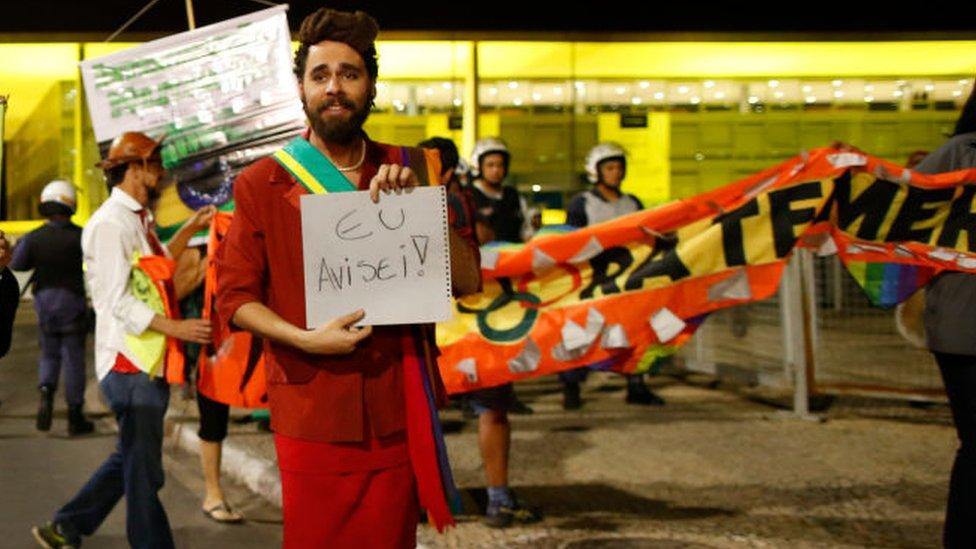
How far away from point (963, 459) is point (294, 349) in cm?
287

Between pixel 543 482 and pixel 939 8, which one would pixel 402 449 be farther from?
pixel 939 8

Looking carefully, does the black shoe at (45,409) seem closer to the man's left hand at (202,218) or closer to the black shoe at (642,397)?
the black shoe at (642,397)

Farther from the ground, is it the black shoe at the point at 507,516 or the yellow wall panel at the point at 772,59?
the yellow wall panel at the point at 772,59

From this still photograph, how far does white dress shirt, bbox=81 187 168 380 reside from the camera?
509cm

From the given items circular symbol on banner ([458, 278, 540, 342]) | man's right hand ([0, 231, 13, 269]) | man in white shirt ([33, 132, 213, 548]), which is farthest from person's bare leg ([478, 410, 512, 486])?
man's right hand ([0, 231, 13, 269])

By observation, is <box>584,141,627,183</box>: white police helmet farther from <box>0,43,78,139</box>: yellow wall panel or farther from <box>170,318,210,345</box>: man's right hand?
<box>0,43,78,139</box>: yellow wall panel

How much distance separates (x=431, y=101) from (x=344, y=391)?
1524 cm

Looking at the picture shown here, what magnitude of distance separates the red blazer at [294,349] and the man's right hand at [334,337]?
105 mm

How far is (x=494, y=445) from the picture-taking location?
6379 mm

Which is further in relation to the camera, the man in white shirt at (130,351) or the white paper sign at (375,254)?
the man in white shirt at (130,351)

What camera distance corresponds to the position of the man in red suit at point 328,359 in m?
3.17

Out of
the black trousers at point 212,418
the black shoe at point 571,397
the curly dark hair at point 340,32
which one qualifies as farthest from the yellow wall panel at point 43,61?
the curly dark hair at point 340,32

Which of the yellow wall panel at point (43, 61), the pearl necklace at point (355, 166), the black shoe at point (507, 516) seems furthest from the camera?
the yellow wall panel at point (43, 61)

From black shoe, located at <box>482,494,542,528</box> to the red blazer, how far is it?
10.3ft
